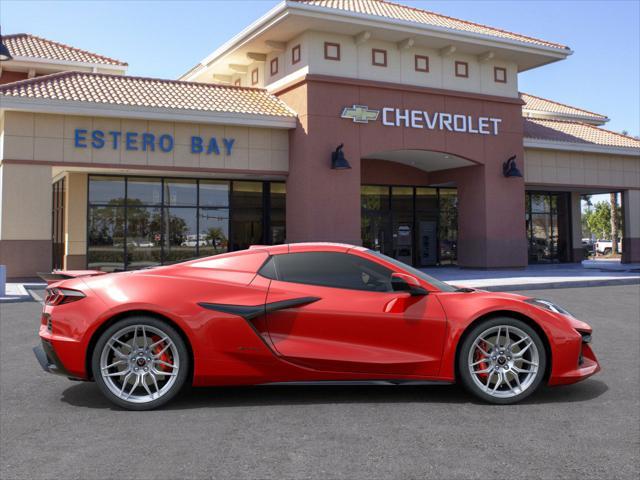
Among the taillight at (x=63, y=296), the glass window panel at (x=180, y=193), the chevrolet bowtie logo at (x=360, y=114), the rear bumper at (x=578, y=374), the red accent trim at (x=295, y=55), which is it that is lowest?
the rear bumper at (x=578, y=374)

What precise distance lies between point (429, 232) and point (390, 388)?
71.7 ft

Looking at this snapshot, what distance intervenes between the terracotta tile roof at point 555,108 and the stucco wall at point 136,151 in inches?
690

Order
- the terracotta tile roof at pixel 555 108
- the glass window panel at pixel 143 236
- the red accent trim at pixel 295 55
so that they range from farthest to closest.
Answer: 1. the terracotta tile roof at pixel 555 108
2. the glass window panel at pixel 143 236
3. the red accent trim at pixel 295 55

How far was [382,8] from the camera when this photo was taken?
905 inches

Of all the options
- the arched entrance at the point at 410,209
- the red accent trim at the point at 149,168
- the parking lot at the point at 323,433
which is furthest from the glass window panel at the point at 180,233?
the parking lot at the point at 323,433

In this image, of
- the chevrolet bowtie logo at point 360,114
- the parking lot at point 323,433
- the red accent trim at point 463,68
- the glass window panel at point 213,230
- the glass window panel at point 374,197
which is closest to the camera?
the parking lot at point 323,433

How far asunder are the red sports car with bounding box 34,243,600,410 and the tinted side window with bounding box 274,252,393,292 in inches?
0.6

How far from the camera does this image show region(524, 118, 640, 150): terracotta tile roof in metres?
26.2

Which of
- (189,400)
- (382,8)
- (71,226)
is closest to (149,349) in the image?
(189,400)

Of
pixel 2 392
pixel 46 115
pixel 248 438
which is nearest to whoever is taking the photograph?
pixel 248 438

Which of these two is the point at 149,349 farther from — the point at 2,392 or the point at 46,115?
the point at 46,115

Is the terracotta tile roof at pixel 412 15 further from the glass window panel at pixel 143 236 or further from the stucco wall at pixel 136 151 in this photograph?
the glass window panel at pixel 143 236

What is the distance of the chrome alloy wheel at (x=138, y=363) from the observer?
4664mm

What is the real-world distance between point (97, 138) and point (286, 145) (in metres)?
6.14
